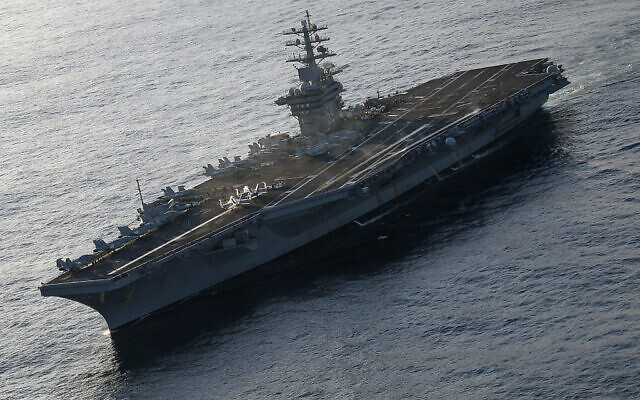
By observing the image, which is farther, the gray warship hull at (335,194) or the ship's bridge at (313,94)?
the ship's bridge at (313,94)

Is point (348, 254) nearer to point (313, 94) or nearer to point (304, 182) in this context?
point (304, 182)

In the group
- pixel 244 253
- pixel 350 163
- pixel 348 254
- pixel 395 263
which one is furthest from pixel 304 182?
pixel 395 263

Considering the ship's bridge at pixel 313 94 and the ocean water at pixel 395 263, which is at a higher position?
the ship's bridge at pixel 313 94

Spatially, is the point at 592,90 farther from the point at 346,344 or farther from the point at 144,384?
the point at 144,384

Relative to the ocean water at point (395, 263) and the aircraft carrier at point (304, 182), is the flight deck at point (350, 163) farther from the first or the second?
the ocean water at point (395, 263)

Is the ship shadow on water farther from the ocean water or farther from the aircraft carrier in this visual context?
the aircraft carrier

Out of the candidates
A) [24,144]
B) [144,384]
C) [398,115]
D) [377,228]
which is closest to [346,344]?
[144,384]

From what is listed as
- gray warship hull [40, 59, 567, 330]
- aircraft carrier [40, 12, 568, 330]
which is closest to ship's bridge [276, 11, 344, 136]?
aircraft carrier [40, 12, 568, 330]

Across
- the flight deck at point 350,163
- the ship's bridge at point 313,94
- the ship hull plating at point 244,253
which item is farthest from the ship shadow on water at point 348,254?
the ship's bridge at point 313,94
